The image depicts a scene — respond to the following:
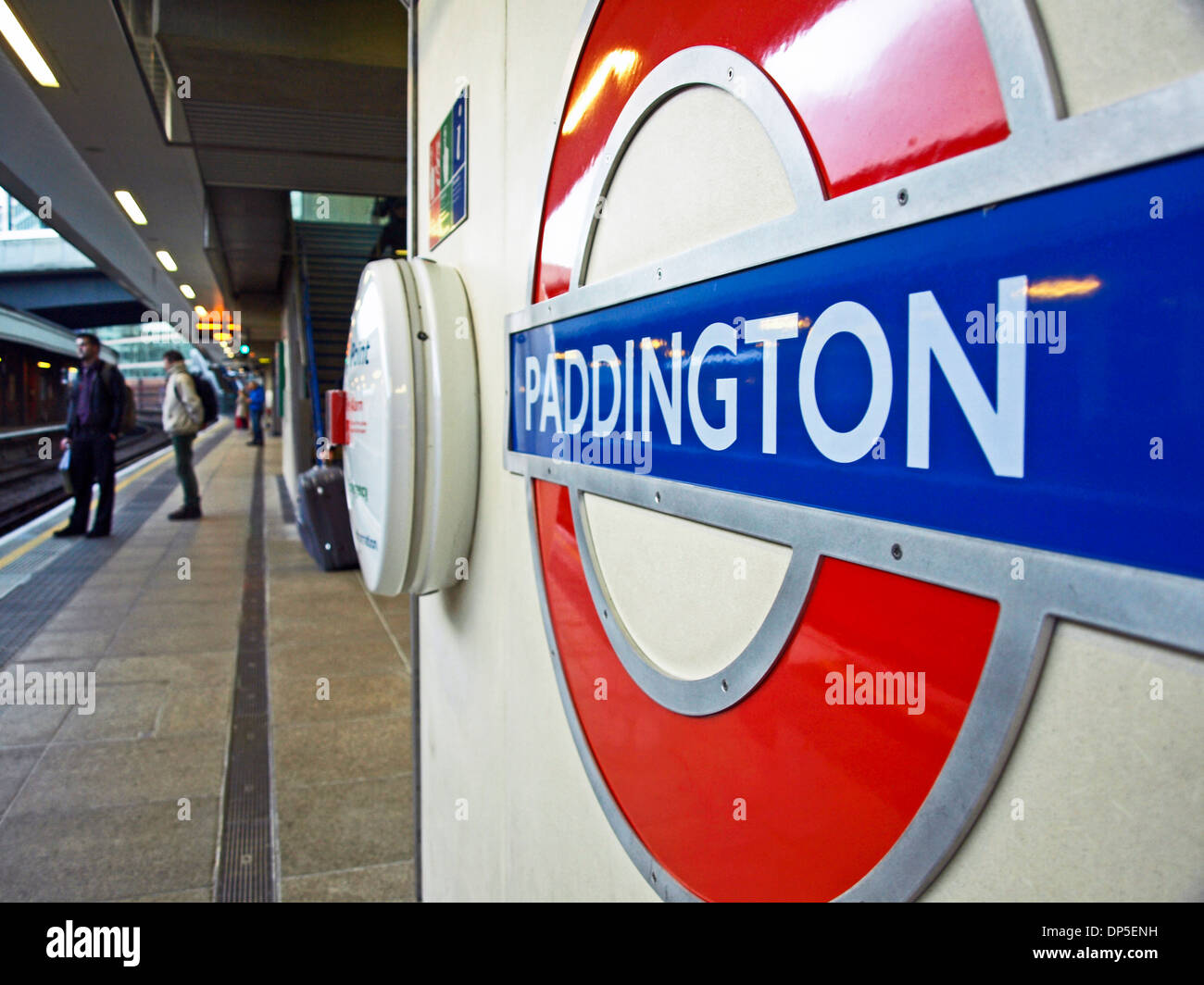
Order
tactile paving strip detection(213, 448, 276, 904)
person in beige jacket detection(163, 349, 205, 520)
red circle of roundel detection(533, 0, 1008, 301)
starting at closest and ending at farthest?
red circle of roundel detection(533, 0, 1008, 301), tactile paving strip detection(213, 448, 276, 904), person in beige jacket detection(163, 349, 205, 520)

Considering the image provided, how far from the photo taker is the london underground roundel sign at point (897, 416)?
376mm

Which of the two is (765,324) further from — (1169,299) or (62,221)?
(62,221)

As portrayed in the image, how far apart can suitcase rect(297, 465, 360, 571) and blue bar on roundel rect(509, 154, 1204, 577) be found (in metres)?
6.71

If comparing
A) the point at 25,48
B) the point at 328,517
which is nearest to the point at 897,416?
the point at 25,48

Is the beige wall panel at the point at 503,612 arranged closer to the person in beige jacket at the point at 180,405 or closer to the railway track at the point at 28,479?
the person in beige jacket at the point at 180,405

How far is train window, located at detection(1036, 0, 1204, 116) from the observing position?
1.21 feet

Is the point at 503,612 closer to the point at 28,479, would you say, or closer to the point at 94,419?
the point at 94,419

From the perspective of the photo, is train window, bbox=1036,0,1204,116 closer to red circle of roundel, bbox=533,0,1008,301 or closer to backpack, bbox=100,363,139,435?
red circle of roundel, bbox=533,0,1008,301

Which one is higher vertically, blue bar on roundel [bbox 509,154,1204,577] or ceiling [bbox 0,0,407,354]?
ceiling [bbox 0,0,407,354]

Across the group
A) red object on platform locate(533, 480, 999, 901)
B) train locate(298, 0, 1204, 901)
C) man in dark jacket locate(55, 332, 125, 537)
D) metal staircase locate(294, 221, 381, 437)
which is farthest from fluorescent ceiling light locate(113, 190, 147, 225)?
red object on platform locate(533, 480, 999, 901)

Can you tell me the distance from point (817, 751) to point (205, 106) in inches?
232

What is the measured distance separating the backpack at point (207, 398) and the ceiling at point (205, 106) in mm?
1785

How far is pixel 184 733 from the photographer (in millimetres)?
3809

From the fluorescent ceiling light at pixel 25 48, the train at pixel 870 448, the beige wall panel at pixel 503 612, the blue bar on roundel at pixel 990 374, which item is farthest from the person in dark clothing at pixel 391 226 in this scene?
the blue bar on roundel at pixel 990 374
